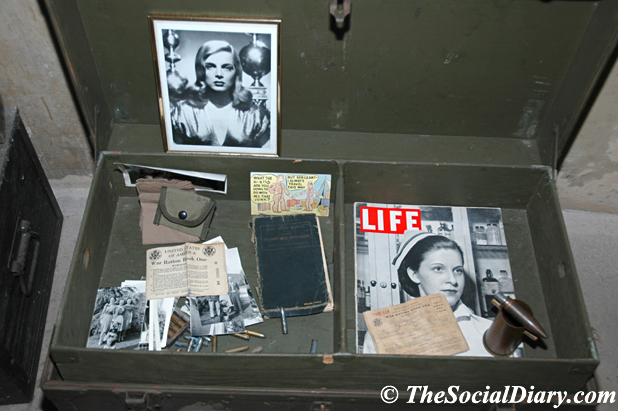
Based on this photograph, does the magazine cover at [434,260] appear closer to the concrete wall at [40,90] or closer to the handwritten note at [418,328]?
the handwritten note at [418,328]

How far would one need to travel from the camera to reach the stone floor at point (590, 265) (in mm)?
2330

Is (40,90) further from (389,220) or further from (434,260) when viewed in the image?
(434,260)

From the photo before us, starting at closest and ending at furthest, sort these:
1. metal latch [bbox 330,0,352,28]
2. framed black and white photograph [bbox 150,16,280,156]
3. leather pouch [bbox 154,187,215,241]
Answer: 1. metal latch [bbox 330,0,352,28]
2. framed black and white photograph [bbox 150,16,280,156]
3. leather pouch [bbox 154,187,215,241]

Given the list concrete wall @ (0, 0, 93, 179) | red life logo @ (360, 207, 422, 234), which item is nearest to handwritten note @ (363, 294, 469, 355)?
red life logo @ (360, 207, 422, 234)

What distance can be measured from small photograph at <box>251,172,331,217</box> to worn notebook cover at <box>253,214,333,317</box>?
0.13ft

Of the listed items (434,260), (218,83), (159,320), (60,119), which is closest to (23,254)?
(159,320)

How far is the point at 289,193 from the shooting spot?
2.08 metres

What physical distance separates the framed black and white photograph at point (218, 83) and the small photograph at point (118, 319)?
0.58m

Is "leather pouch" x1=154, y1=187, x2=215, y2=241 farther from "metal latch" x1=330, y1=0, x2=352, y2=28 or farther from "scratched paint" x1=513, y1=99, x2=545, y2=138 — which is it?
"scratched paint" x1=513, y1=99, x2=545, y2=138

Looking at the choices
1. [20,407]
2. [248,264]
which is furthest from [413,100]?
[20,407]

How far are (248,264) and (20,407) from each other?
1.17 m

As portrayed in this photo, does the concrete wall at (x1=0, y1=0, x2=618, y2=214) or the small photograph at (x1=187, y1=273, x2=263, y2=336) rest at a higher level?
the concrete wall at (x1=0, y1=0, x2=618, y2=214)

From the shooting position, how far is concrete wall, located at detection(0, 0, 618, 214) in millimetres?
2146

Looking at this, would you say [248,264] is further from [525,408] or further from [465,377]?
[525,408]
